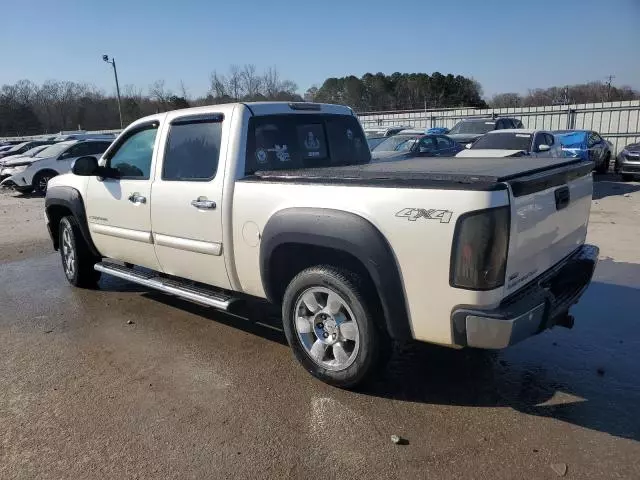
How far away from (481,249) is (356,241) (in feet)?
2.47

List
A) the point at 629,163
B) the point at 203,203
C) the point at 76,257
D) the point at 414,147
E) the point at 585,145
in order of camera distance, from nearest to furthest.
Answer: the point at 203,203
the point at 76,257
the point at 414,147
the point at 629,163
the point at 585,145

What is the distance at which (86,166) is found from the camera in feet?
17.1

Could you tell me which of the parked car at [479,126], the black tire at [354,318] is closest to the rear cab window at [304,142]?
the black tire at [354,318]

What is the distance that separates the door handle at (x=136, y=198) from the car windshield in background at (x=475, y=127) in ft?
54.7

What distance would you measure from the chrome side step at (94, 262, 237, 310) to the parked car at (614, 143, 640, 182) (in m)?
14.9

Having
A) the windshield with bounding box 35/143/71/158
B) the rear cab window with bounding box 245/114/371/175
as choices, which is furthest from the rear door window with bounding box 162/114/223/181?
the windshield with bounding box 35/143/71/158

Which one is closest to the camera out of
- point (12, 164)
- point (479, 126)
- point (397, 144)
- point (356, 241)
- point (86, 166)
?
point (356, 241)

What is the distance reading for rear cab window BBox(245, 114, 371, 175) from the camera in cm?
425

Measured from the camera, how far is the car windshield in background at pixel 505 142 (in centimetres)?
1274

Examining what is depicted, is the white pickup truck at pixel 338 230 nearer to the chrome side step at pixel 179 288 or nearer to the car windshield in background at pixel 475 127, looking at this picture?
the chrome side step at pixel 179 288

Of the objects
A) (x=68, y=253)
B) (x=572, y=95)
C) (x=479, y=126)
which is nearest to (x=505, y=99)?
(x=572, y=95)

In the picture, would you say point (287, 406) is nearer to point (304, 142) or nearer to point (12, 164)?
point (304, 142)

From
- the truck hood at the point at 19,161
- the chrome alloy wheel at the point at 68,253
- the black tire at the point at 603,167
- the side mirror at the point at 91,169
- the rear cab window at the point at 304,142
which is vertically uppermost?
the rear cab window at the point at 304,142

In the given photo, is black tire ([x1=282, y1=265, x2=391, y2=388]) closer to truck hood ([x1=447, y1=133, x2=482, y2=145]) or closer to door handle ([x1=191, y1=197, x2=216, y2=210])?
door handle ([x1=191, y1=197, x2=216, y2=210])
